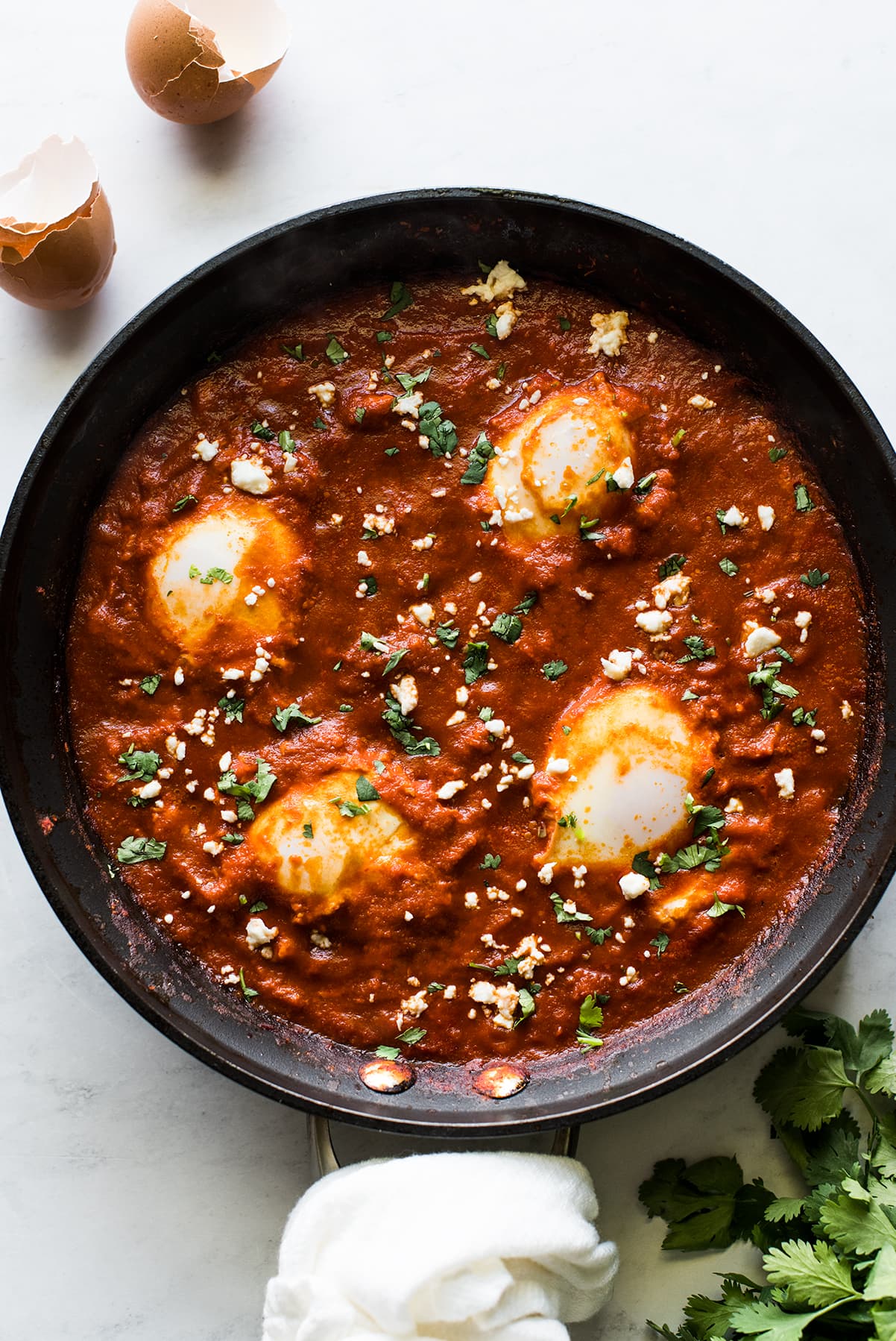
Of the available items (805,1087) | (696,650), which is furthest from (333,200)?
(805,1087)

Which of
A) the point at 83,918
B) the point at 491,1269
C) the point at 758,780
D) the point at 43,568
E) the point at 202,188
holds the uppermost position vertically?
the point at 202,188

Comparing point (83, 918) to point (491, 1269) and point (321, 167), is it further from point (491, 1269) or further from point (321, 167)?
point (321, 167)

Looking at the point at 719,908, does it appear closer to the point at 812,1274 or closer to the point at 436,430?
the point at 812,1274

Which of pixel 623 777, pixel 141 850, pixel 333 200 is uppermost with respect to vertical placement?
pixel 333 200

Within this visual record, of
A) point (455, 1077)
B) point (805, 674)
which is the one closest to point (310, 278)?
point (805, 674)

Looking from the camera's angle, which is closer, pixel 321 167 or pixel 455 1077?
pixel 455 1077

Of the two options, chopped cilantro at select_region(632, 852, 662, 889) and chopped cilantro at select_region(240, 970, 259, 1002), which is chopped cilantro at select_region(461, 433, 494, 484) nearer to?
chopped cilantro at select_region(632, 852, 662, 889)
